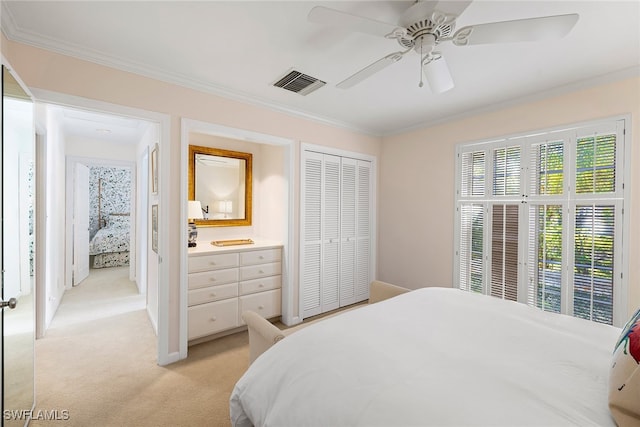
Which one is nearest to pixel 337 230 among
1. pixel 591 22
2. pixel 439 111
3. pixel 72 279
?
pixel 439 111

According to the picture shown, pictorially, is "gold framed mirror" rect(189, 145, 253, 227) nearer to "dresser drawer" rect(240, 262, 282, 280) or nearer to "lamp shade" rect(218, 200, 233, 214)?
"lamp shade" rect(218, 200, 233, 214)

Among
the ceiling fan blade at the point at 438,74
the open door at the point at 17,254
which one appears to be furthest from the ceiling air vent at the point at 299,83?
the open door at the point at 17,254

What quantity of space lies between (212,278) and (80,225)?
358cm

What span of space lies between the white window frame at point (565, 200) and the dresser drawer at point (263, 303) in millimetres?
2115

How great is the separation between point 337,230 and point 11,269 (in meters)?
2.94

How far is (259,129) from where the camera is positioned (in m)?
2.95

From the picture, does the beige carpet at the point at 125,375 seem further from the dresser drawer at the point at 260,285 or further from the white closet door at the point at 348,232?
the white closet door at the point at 348,232

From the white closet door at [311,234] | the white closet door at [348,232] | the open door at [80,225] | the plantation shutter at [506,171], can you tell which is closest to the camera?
the plantation shutter at [506,171]

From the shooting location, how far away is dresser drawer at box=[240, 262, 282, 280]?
3057 millimetres

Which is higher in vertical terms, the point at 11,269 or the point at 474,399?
the point at 11,269

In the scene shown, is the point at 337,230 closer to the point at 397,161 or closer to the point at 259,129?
the point at 397,161

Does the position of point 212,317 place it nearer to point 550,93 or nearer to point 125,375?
point 125,375

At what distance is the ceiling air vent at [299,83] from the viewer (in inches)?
93.0

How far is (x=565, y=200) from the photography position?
2.53m
